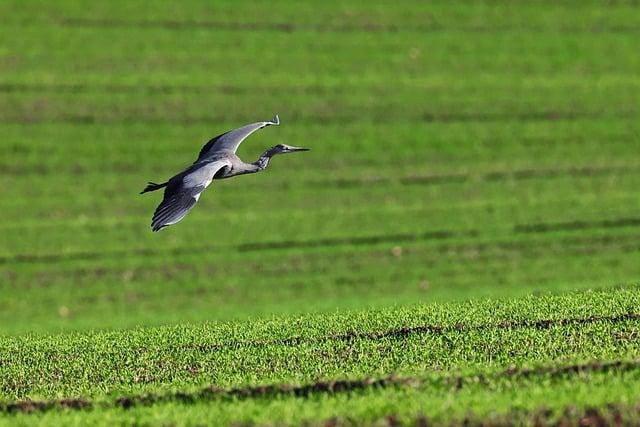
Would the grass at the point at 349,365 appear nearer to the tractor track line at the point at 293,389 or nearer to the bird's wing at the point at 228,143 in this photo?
the tractor track line at the point at 293,389

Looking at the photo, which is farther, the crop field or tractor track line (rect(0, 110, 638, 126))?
tractor track line (rect(0, 110, 638, 126))

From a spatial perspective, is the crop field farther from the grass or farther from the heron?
the heron

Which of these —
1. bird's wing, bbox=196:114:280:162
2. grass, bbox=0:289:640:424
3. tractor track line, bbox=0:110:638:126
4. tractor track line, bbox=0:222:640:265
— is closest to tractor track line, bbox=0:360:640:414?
grass, bbox=0:289:640:424

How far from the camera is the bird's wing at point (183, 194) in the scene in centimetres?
1428

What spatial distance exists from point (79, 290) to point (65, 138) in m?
6.20

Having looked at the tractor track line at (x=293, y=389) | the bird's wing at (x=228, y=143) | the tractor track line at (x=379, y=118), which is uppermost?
the tractor track line at (x=379, y=118)

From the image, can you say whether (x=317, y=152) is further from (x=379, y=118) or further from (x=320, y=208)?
(x=320, y=208)

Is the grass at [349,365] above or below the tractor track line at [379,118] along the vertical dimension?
below

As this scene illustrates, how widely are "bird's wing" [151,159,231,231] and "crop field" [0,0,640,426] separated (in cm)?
163

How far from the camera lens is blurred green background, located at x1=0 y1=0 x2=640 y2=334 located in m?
26.2

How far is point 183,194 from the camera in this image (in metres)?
14.8

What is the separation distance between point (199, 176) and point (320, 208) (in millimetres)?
13695

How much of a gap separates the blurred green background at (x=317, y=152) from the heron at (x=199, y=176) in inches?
176

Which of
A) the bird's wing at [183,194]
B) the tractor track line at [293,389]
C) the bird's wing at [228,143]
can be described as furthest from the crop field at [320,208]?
the bird's wing at [228,143]
